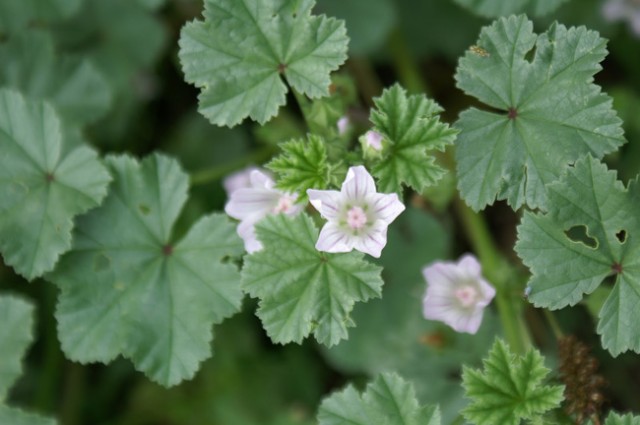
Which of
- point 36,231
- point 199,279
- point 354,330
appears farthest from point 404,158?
point 354,330

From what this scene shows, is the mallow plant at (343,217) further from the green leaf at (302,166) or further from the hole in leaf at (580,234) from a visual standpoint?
the hole in leaf at (580,234)

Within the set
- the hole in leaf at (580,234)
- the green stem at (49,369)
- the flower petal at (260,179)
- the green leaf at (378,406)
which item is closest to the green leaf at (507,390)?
the green leaf at (378,406)

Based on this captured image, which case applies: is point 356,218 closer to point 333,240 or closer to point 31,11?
point 333,240

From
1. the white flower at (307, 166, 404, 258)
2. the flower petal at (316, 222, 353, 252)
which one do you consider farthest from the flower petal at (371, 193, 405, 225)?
the flower petal at (316, 222, 353, 252)

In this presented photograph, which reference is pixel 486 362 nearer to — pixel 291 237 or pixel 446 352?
pixel 291 237

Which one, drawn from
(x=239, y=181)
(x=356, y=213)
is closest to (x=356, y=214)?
(x=356, y=213)

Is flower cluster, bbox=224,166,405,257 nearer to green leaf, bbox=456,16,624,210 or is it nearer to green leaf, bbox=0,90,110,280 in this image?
green leaf, bbox=456,16,624,210

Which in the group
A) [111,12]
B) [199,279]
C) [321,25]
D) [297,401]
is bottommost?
[297,401]

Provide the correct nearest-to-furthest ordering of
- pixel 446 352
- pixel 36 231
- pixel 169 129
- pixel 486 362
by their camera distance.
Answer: pixel 486 362 < pixel 36 231 < pixel 446 352 < pixel 169 129
